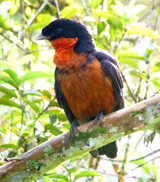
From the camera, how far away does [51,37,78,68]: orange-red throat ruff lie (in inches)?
102

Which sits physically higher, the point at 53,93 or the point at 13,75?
the point at 13,75

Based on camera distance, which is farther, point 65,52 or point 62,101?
point 62,101

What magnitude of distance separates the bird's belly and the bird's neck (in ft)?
0.21

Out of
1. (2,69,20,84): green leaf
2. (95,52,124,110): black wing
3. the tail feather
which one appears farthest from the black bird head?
the tail feather

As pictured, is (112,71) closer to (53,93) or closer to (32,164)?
(53,93)

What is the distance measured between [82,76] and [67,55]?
0.88ft

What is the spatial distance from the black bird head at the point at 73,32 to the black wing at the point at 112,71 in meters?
0.14

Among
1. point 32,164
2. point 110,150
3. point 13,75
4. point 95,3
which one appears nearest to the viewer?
point 32,164

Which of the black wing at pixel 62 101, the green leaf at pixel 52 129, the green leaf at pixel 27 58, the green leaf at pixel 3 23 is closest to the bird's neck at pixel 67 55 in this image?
the black wing at pixel 62 101

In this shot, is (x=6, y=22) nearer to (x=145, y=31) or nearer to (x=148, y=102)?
(x=145, y=31)

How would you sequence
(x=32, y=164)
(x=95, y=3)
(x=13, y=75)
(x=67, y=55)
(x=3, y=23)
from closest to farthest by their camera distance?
(x=32, y=164), (x=13, y=75), (x=67, y=55), (x=3, y=23), (x=95, y=3)

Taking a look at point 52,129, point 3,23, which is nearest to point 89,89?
point 52,129

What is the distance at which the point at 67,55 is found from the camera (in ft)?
8.61

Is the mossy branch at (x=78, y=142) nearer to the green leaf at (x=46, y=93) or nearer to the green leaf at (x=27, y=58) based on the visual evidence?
the green leaf at (x=46, y=93)
